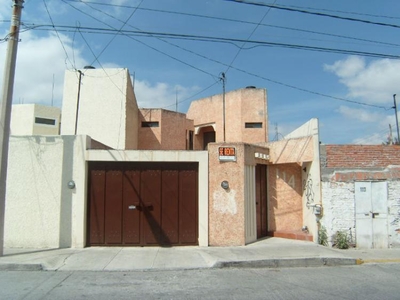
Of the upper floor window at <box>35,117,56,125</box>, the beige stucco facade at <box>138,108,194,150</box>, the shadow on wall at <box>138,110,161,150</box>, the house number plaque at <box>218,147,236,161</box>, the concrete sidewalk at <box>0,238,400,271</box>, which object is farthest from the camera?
the upper floor window at <box>35,117,56,125</box>

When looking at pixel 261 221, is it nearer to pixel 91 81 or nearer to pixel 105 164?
pixel 105 164

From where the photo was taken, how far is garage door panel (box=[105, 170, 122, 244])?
923 centimetres

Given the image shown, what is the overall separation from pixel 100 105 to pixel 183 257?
37.1 feet

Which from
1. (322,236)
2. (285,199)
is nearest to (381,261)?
(322,236)

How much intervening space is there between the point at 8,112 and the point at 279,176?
8.33m

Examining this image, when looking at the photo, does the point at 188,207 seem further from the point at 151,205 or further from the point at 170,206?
the point at 151,205

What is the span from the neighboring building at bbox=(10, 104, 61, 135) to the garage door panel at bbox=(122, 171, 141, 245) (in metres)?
20.8

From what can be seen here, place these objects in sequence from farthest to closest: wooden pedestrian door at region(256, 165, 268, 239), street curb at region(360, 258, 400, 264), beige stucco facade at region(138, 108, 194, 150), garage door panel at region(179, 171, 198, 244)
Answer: beige stucco facade at region(138, 108, 194, 150)
wooden pedestrian door at region(256, 165, 268, 239)
garage door panel at region(179, 171, 198, 244)
street curb at region(360, 258, 400, 264)

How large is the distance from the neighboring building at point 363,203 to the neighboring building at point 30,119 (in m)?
24.5

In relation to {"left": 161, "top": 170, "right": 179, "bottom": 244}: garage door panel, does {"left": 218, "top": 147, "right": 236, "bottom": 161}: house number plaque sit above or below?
above

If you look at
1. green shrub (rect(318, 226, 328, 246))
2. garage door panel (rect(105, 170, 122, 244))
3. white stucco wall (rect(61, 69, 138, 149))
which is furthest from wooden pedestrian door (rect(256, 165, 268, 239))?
white stucco wall (rect(61, 69, 138, 149))

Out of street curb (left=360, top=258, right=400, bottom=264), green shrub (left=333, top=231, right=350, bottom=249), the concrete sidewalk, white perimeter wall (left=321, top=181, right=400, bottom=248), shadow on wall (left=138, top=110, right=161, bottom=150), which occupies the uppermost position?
shadow on wall (left=138, top=110, right=161, bottom=150)

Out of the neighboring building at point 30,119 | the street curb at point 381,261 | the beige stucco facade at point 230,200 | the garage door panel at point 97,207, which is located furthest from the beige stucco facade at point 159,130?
the street curb at point 381,261

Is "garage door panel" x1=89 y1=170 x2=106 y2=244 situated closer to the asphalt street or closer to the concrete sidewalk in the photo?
the concrete sidewalk
